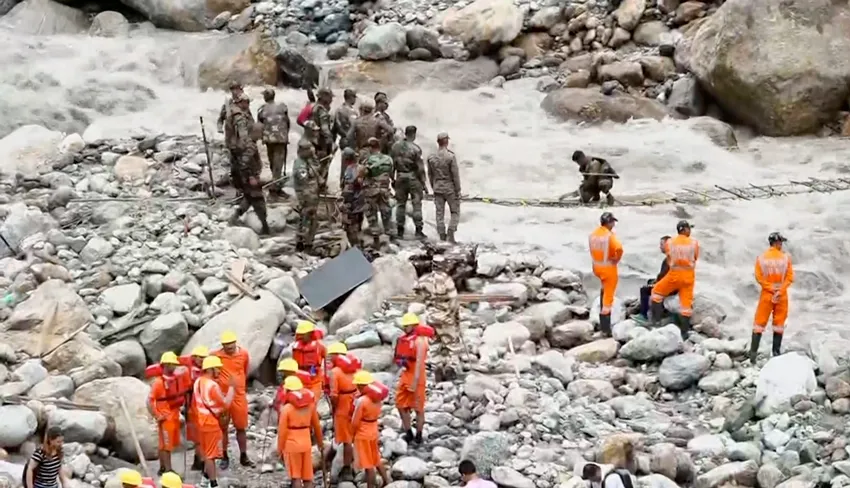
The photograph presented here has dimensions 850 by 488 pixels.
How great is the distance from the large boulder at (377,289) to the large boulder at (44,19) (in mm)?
13422

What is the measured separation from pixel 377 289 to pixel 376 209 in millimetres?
1313

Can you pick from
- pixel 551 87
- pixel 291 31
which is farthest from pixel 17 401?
pixel 291 31

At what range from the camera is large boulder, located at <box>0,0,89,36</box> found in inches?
892

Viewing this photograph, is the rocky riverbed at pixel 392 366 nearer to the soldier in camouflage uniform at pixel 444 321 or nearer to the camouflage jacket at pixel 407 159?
the soldier in camouflage uniform at pixel 444 321

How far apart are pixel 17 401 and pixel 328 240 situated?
176 inches

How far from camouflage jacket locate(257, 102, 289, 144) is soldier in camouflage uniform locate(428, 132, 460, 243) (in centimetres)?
183

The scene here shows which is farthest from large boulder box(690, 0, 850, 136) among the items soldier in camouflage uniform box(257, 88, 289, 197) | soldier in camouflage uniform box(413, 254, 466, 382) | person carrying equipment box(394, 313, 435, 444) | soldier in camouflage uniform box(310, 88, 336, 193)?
person carrying equipment box(394, 313, 435, 444)

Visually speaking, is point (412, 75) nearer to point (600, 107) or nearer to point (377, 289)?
point (600, 107)

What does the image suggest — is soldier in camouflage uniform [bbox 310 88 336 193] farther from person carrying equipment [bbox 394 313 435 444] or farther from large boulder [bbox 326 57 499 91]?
large boulder [bbox 326 57 499 91]

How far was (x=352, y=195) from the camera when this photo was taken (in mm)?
12336

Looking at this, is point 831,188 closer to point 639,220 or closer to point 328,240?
point 639,220

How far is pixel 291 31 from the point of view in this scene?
22578mm

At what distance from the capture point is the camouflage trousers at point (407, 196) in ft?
42.2

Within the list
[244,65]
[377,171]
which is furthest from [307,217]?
[244,65]
